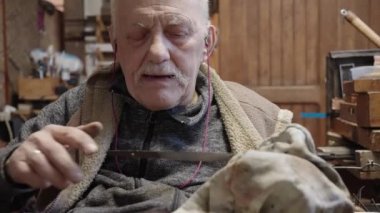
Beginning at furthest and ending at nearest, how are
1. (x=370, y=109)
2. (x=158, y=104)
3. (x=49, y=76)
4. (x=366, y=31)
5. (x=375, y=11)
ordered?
1. (x=49, y=76)
2. (x=375, y=11)
3. (x=366, y=31)
4. (x=370, y=109)
5. (x=158, y=104)

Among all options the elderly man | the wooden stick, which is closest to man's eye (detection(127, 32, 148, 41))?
the elderly man

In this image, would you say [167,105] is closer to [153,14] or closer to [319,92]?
[153,14]

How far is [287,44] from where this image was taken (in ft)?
8.84

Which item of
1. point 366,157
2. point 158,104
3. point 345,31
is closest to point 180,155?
point 158,104

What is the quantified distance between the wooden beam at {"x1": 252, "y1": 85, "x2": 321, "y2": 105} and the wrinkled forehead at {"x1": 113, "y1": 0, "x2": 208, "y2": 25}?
5.53 feet

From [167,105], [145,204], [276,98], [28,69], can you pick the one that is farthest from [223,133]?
[28,69]

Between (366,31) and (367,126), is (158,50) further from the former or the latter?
(366,31)

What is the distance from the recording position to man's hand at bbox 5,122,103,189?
2.27 feet

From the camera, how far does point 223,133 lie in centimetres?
112

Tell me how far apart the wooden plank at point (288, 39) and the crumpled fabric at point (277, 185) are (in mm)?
2154

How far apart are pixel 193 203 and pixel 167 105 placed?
0.49 metres

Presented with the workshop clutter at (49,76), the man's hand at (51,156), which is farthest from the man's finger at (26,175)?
the workshop clutter at (49,76)

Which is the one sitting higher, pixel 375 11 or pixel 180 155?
pixel 375 11

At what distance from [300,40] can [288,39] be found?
69mm
